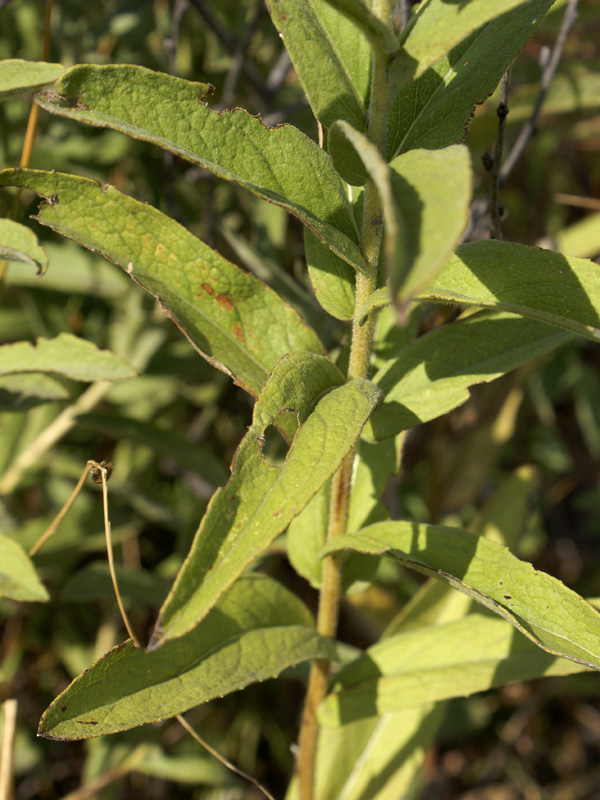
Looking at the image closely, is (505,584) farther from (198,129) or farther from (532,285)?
(198,129)

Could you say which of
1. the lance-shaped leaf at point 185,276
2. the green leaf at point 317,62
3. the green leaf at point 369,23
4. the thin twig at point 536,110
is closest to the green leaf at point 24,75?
the lance-shaped leaf at point 185,276

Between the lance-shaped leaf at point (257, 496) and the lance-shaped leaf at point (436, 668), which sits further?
the lance-shaped leaf at point (436, 668)

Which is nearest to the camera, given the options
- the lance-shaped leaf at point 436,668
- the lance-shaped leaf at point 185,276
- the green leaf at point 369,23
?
the green leaf at point 369,23

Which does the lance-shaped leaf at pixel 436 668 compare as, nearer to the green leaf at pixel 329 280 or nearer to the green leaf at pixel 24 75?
the green leaf at pixel 329 280

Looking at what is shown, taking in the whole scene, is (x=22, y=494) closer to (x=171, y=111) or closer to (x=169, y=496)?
(x=169, y=496)

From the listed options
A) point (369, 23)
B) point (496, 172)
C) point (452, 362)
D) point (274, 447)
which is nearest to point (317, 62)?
point (369, 23)

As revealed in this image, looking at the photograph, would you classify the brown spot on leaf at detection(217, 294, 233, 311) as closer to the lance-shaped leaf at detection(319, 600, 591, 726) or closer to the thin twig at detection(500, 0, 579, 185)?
the lance-shaped leaf at detection(319, 600, 591, 726)
